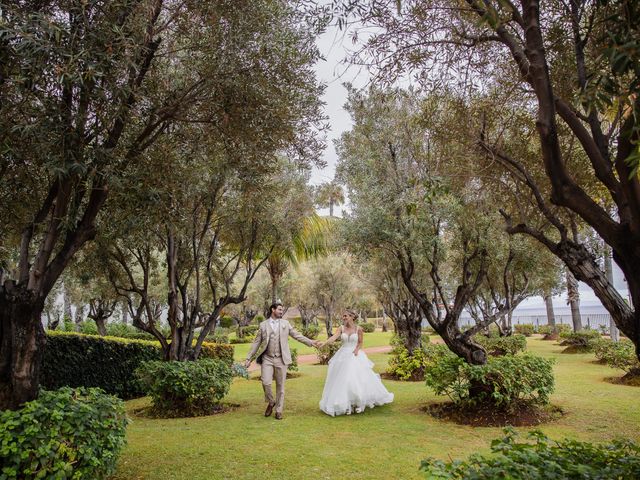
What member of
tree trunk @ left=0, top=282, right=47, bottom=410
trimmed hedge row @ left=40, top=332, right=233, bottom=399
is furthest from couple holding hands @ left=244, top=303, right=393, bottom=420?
tree trunk @ left=0, top=282, right=47, bottom=410

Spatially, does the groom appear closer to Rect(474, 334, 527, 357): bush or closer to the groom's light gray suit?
the groom's light gray suit

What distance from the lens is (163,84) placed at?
7.06 metres

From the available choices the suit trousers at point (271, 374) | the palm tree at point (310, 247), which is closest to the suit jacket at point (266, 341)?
the suit trousers at point (271, 374)

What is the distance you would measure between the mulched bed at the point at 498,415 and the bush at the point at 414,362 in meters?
5.60

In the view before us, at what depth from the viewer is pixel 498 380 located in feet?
30.2

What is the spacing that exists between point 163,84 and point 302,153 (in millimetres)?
A: 2521

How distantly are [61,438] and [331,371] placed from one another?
686 centimetres

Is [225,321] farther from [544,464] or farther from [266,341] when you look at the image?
[544,464]

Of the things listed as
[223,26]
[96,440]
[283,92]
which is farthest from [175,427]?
[223,26]

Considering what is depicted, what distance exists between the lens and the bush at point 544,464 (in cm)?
309

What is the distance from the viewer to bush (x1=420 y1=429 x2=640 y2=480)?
10.2 ft

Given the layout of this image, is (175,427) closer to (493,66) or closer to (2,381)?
(2,381)

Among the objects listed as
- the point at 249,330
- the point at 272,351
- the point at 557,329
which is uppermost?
the point at 272,351

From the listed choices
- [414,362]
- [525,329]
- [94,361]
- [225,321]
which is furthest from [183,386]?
[525,329]
